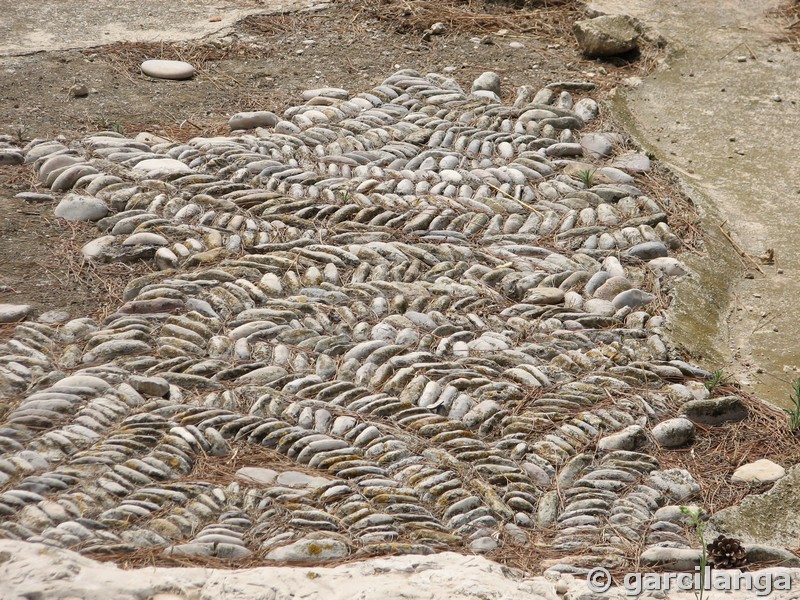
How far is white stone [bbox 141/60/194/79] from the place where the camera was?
20.0 feet

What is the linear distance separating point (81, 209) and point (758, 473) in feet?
10.8

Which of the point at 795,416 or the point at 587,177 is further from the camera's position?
the point at 587,177

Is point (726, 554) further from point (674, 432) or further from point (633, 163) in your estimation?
point (633, 163)

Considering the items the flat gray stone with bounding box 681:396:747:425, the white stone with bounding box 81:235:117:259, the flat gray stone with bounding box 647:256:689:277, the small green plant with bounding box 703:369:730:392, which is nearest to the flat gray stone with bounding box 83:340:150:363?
the white stone with bounding box 81:235:117:259

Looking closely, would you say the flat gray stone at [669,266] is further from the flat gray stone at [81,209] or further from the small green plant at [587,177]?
the flat gray stone at [81,209]

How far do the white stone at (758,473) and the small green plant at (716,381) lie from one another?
43cm

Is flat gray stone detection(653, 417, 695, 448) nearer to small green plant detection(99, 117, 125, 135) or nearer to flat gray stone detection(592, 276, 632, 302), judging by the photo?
flat gray stone detection(592, 276, 632, 302)

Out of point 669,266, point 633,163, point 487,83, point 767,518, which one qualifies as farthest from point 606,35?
point 767,518

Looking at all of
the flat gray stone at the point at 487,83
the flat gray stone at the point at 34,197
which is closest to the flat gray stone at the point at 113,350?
the flat gray stone at the point at 34,197

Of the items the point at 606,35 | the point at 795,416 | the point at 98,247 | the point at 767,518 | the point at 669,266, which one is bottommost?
the point at 767,518

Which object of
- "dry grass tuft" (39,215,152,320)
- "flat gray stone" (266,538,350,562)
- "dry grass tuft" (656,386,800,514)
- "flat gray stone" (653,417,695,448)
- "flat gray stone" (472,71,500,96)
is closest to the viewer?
"flat gray stone" (266,538,350,562)

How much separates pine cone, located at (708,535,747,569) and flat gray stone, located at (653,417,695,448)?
1.84 feet

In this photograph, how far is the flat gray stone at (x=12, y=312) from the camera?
3.90 m

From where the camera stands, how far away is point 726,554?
10.2ft
